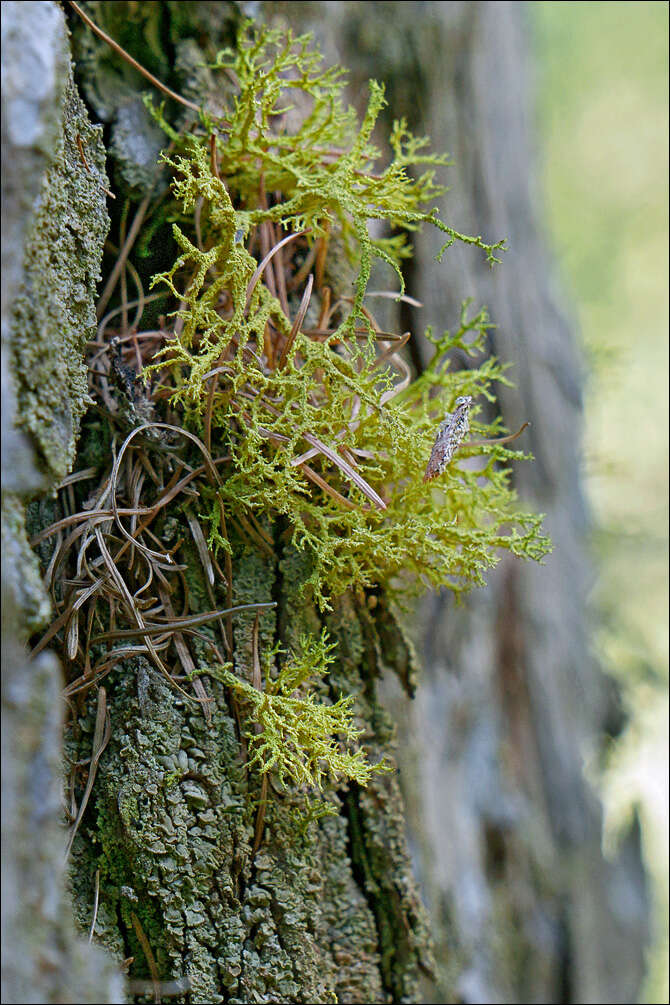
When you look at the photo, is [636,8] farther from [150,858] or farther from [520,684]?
[150,858]

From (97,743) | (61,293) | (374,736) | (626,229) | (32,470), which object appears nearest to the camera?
(32,470)

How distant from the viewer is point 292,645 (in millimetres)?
914

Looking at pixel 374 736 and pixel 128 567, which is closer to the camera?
pixel 128 567

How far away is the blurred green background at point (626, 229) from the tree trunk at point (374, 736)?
1950 mm

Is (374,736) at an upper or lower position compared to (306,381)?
lower

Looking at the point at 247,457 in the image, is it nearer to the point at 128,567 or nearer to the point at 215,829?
the point at 128,567

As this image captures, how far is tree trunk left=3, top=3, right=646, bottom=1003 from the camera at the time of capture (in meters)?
0.79

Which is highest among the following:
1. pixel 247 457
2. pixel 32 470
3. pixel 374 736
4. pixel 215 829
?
pixel 247 457

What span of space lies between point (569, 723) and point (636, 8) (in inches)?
155

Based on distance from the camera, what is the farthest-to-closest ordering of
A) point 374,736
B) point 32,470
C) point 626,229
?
point 626,229, point 374,736, point 32,470

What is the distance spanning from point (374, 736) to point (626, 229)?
403 centimetres

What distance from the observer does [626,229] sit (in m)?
4.23

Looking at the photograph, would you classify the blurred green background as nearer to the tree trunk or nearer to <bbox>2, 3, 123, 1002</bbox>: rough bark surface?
the tree trunk

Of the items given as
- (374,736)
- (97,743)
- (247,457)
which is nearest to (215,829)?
(97,743)
